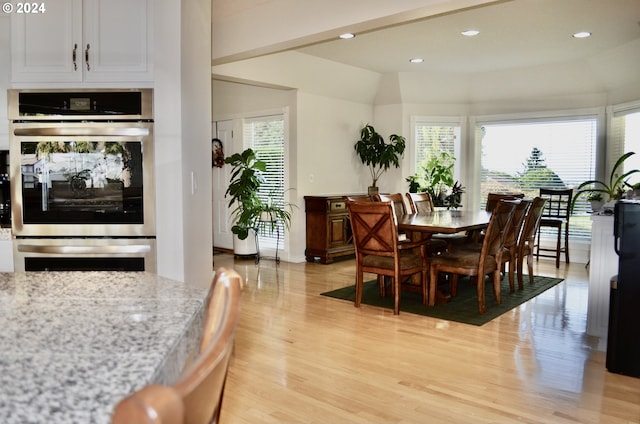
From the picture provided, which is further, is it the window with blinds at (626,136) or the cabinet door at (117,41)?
the window with blinds at (626,136)

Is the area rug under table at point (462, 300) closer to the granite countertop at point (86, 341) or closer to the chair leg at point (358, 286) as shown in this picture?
the chair leg at point (358, 286)

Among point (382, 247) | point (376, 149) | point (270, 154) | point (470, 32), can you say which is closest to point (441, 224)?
point (382, 247)

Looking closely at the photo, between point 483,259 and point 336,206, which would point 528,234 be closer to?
point 483,259

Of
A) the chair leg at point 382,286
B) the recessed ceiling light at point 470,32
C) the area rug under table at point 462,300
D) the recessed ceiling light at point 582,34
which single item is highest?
the recessed ceiling light at point 582,34

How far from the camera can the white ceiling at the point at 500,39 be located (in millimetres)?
4863

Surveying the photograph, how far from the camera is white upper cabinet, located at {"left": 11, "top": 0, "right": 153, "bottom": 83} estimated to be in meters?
2.79

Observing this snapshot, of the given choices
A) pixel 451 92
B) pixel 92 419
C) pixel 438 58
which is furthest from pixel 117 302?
pixel 451 92

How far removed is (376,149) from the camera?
25.4 ft

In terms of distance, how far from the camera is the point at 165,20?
2.74 meters

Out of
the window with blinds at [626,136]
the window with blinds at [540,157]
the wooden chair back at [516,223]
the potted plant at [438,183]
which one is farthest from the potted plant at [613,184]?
the potted plant at [438,183]

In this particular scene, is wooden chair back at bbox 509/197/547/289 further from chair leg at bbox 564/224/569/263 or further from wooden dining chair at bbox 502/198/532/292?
chair leg at bbox 564/224/569/263

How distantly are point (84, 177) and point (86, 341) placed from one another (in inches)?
86.5

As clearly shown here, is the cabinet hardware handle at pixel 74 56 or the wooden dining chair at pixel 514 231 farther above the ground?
the cabinet hardware handle at pixel 74 56

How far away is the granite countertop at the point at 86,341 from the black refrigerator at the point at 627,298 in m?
2.70
